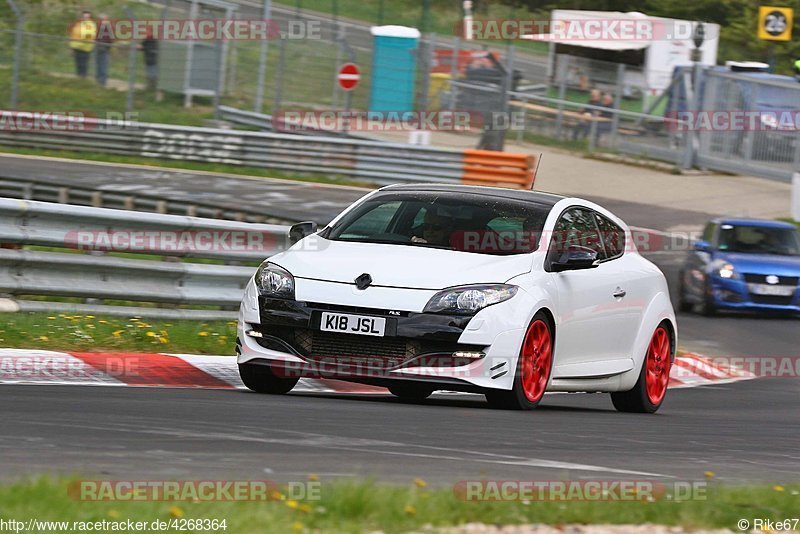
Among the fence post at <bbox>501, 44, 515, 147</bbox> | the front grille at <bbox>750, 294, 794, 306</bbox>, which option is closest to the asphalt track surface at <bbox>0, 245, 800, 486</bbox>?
the front grille at <bbox>750, 294, 794, 306</bbox>

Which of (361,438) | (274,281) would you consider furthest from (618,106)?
(361,438)

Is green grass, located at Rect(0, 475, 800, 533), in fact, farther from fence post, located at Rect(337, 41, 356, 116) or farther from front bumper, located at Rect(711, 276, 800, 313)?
fence post, located at Rect(337, 41, 356, 116)

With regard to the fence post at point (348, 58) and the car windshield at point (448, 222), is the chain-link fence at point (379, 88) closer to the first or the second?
the fence post at point (348, 58)

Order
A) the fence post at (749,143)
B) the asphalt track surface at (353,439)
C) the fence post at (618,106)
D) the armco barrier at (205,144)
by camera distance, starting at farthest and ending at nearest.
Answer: the fence post at (618,106) < the fence post at (749,143) < the armco barrier at (205,144) < the asphalt track surface at (353,439)

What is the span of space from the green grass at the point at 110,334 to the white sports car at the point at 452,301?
1.90 m

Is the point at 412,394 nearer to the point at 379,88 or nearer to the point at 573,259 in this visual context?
the point at 573,259

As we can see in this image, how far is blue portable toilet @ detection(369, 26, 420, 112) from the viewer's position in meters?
32.0

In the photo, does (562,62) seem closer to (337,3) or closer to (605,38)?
(605,38)

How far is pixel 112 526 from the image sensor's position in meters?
4.64

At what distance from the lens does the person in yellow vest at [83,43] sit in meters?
30.7

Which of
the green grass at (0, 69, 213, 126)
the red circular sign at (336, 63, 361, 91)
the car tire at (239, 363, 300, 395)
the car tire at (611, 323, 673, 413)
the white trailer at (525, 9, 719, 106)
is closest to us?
the car tire at (239, 363, 300, 395)

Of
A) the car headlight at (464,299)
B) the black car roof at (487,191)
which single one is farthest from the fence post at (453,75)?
the car headlight at (464,299)

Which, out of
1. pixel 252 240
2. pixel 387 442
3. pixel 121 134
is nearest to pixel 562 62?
pixel 121 134

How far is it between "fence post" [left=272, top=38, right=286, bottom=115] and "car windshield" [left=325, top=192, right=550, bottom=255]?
2205 cm
